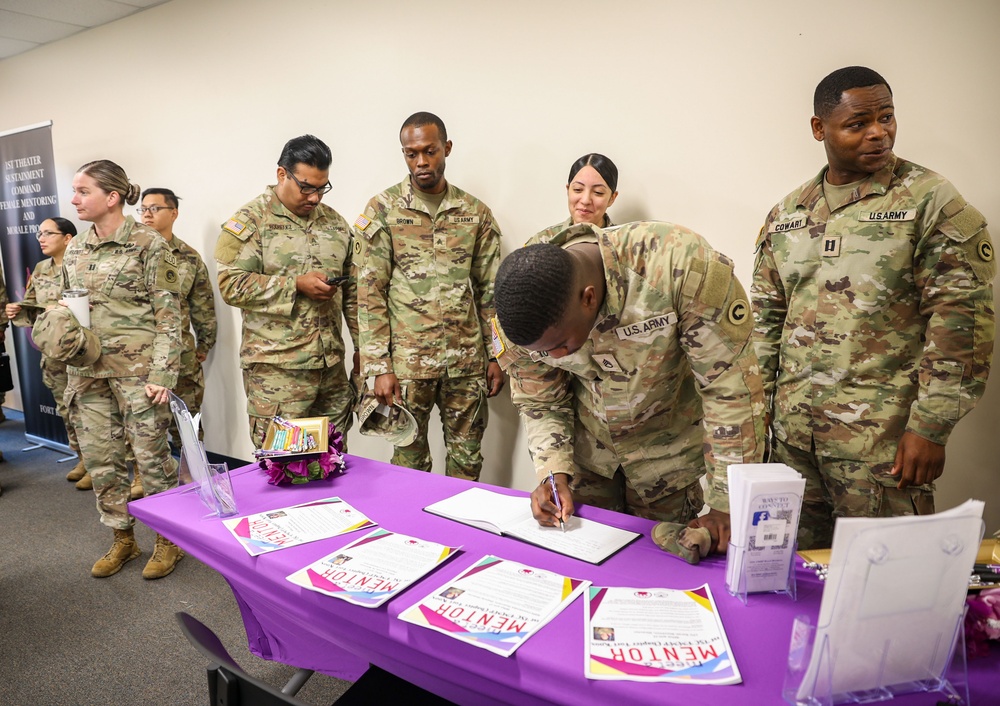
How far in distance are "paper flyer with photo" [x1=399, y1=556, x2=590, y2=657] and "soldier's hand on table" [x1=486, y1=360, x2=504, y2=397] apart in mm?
1642

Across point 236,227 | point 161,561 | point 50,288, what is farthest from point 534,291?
point 50,288

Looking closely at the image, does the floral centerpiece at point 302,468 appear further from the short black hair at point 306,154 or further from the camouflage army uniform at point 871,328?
the short black hair at point 306,154

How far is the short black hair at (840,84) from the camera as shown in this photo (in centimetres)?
170

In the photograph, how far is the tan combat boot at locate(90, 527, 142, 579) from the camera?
2.78m

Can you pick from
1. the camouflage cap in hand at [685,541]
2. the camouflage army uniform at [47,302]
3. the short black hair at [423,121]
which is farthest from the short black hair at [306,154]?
the camouflage cap in hand at [685,541]

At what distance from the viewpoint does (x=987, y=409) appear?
2.12m

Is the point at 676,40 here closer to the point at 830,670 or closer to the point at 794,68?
the point at 794,68

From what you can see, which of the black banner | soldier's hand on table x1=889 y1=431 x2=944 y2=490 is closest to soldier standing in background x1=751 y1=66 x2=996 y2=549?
soldier's hand on table x1=889 y1=431 x2=944 y2=490

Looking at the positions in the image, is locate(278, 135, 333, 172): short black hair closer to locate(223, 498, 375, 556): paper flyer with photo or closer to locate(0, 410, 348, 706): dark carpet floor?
locate(223, 498, 375, 556): paper flyer with photo

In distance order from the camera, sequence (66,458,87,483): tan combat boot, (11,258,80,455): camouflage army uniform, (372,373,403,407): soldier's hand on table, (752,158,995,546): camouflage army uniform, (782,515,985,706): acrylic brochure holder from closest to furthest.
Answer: (782,515,985,706): acrylic brochure holder → (752,158,995,546): camouflage army uniform → (372,373,403,407): soldier's hand on table → (11,258,80,455): camouflage army uniform → (66,458,87,483): tan combat boot

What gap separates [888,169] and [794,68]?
76 cm

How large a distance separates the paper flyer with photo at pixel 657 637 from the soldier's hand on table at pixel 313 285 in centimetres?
200

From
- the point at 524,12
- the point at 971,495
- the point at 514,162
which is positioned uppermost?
the point at 524,12

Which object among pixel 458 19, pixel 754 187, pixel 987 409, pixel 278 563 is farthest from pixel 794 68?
pixel 278 563
